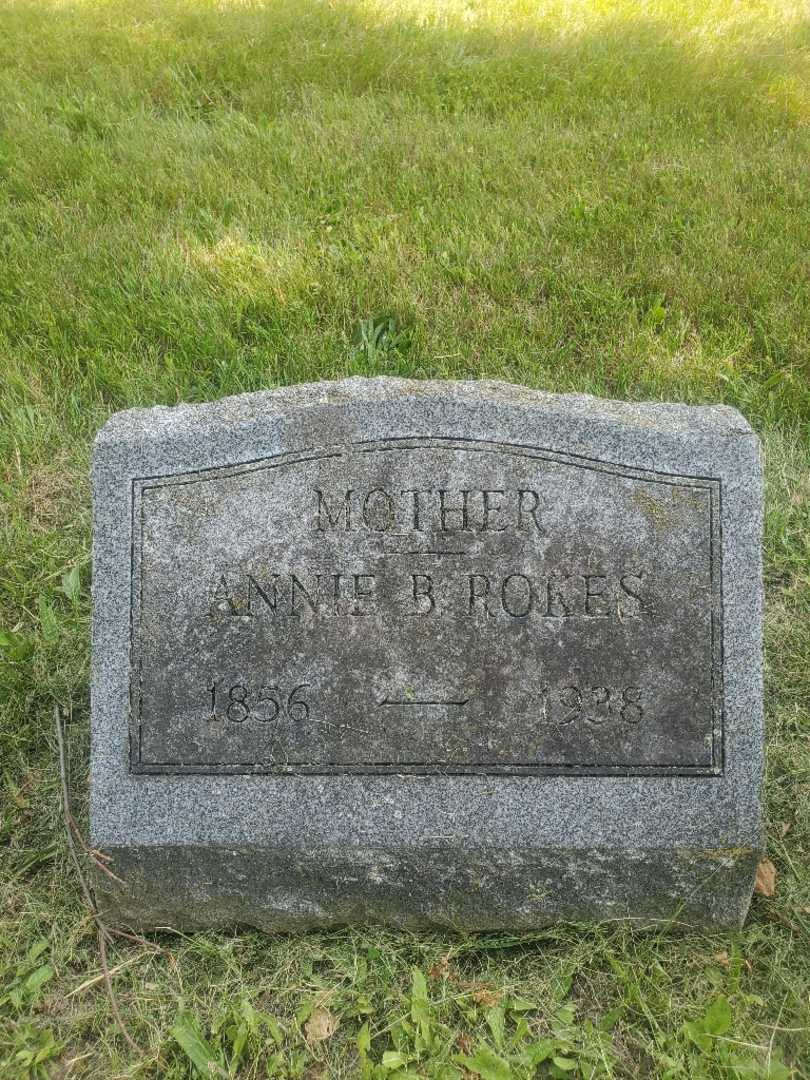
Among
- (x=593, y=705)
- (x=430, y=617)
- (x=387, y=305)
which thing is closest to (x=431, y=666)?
(x=430, y=617)

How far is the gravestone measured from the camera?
8.94ft

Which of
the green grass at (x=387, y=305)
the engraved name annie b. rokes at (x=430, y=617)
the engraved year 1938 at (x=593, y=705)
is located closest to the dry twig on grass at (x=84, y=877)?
the green grass at (x=387, y=305)

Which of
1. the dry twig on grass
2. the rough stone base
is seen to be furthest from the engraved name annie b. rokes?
the dry twig on grass

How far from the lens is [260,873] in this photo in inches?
108

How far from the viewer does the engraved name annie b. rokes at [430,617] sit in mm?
2738

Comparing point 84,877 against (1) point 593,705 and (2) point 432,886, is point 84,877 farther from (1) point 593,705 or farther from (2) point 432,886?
(1) point 593,705

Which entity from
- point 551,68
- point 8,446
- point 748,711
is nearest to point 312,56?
point 551,68

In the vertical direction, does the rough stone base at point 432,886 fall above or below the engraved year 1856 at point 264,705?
below

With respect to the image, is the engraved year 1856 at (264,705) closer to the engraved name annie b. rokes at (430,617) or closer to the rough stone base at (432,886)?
the engraved name annie b. rokes at (430,617)

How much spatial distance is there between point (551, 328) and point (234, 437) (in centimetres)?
215

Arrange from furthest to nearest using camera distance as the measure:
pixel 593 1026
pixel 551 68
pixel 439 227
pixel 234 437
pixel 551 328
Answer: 1. pixel 551 68
2. pixel 439 227
3. pixel 551 328
4. pixel 234 437
5. pixel 593 1026

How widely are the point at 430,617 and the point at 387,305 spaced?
2194mm

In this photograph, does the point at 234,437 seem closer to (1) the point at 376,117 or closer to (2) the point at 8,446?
(2) the point at 8,446

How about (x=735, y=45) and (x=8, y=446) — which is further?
(x=735, y=45)
